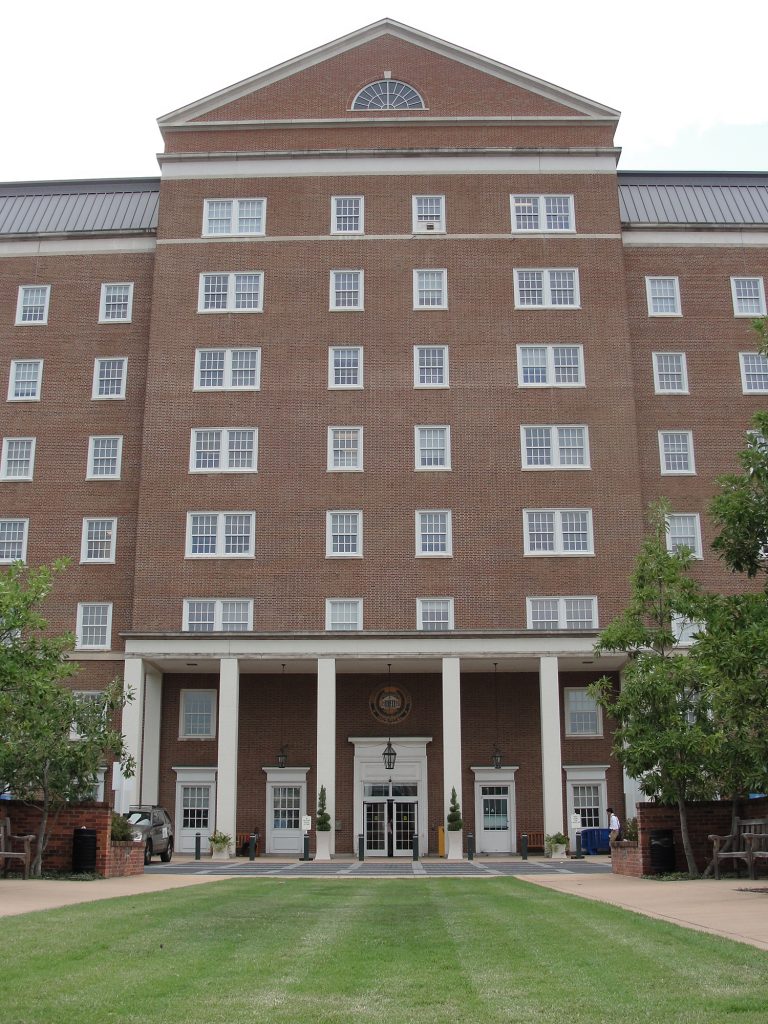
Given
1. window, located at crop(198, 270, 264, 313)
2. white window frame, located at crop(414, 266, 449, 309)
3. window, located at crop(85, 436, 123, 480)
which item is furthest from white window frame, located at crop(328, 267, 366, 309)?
window, located at crop(85, 436, 123, 480)

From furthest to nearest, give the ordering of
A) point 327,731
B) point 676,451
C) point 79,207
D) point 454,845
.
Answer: point 79,207, point 676,451, point 327,731, point 454,845

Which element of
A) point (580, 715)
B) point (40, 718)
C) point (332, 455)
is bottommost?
point (40, 718)

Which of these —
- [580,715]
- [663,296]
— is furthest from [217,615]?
[663,296]

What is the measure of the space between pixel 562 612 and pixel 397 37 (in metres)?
26.2

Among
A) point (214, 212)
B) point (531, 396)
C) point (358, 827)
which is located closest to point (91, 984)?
point (358, 827)

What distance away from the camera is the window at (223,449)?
47.9 meters

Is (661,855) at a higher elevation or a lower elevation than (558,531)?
lower

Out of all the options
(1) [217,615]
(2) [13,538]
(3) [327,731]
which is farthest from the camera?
(2) [13,538]

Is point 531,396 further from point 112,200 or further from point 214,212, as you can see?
point 112,200

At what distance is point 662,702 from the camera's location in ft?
88.5

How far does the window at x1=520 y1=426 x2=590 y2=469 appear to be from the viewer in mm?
47750

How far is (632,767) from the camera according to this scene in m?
26.8

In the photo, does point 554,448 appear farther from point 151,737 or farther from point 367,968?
point 367,968

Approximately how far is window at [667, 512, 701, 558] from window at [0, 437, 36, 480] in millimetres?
26495
